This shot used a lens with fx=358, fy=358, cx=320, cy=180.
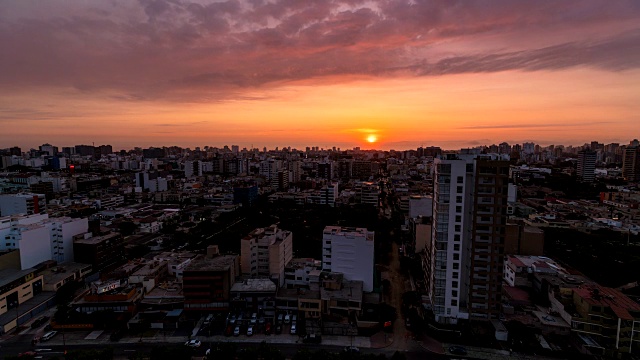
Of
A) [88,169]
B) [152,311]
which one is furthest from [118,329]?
[88,169]

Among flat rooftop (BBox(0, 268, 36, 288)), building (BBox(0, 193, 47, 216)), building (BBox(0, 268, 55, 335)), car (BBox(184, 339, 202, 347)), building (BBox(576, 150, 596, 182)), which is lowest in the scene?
car (BBox(184, 339, 202, 347))

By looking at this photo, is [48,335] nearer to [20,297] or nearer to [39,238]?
[20,297]

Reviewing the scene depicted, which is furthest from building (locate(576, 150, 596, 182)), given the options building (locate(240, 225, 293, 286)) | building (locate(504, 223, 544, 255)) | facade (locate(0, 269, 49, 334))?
facade (locate(0, 269, 49, 334))

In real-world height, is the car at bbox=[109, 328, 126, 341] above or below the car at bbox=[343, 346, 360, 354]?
below

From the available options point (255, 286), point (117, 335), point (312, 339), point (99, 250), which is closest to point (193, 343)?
point (117, 335)

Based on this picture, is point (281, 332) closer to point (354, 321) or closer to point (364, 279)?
point (354, 321)

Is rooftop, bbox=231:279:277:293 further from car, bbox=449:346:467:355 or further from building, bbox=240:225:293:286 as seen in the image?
car, bbox=449:346:467:355
